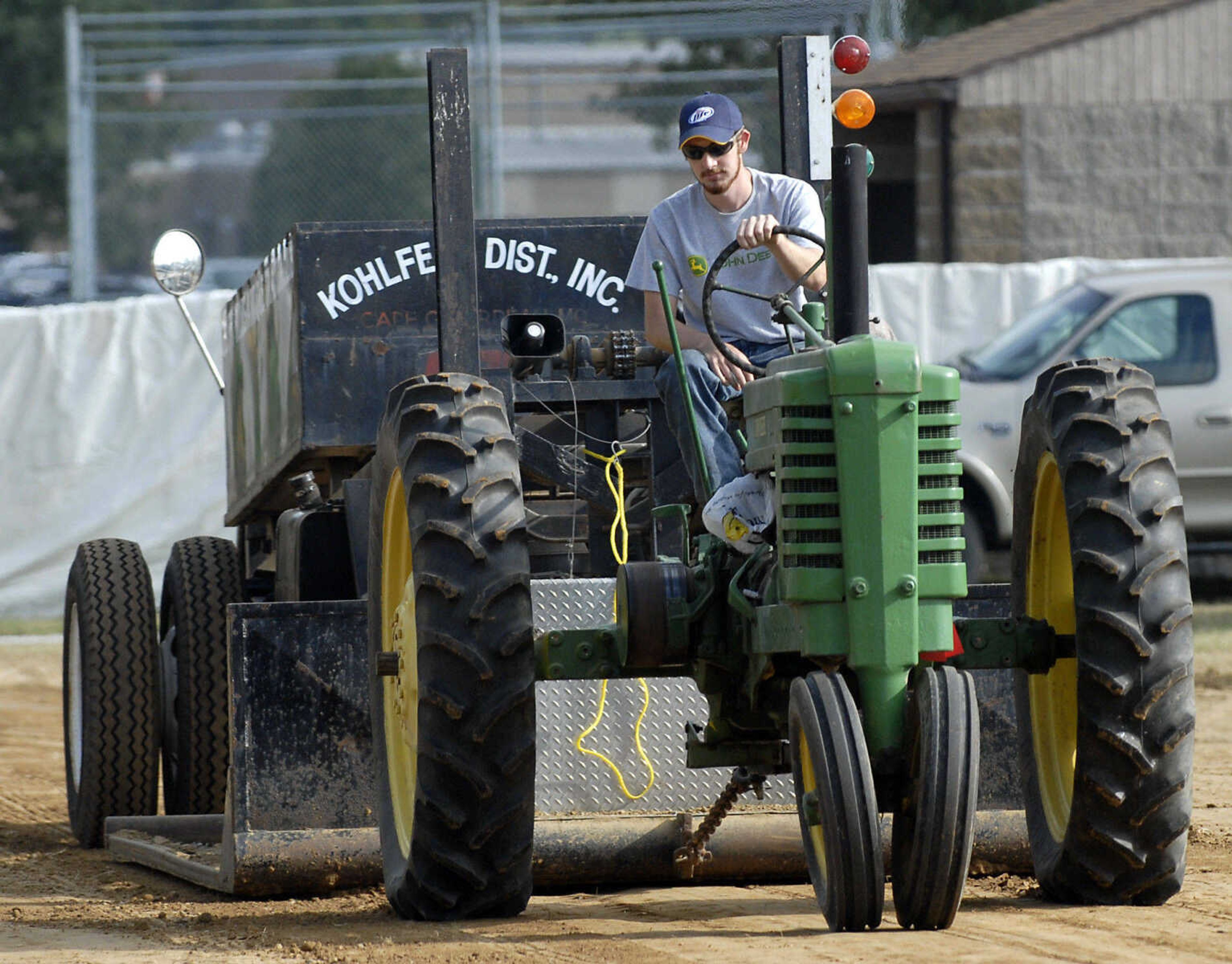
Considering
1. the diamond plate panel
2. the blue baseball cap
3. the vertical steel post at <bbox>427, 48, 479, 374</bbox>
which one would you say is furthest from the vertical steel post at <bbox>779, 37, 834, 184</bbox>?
the diamond plate panel

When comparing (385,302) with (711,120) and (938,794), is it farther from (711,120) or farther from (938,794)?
(938,794)

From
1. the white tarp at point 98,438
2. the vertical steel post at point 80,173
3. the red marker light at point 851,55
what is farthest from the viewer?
the vertical steel post at point 80,173

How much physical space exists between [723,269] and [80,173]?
11756 millimetres

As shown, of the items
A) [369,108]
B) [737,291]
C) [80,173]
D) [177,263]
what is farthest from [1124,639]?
[369,108]

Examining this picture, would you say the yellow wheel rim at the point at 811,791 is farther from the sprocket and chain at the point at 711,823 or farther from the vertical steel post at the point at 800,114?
the vertical steel post at the point at 800,114

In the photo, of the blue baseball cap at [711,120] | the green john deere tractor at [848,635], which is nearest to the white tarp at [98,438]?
the blue baseball cap at [711,120]

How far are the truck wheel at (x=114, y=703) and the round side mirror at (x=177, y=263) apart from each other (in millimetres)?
1104

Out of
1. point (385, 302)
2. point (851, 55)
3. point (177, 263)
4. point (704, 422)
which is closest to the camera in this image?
point (851, 55)

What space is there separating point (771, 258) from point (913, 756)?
1.91 m

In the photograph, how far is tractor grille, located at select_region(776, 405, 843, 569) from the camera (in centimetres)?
463

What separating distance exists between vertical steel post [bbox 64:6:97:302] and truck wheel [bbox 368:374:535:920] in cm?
1216

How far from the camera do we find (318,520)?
716 centimetres

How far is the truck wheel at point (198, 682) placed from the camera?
25.3ft

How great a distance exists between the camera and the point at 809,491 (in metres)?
4.67
